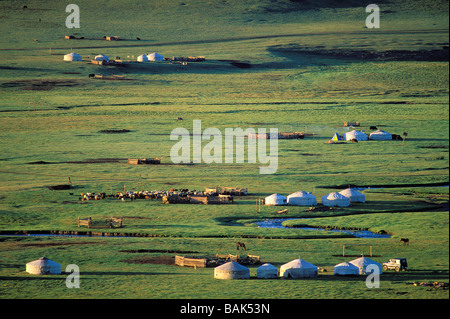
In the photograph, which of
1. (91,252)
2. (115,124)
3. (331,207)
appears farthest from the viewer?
(115,124)

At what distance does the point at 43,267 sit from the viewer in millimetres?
51406

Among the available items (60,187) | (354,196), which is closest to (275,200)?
(354,196)

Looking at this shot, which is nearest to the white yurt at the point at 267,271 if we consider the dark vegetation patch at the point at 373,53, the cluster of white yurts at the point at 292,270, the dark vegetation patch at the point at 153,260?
the cluster of white yurts at the point at 292,270

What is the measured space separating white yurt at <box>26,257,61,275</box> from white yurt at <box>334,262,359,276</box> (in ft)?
55.1

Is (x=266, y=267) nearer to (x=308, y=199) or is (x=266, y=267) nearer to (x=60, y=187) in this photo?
(x=308, y=199)

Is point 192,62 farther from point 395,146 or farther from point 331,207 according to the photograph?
point 331,207

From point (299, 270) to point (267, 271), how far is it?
1887 millimetres

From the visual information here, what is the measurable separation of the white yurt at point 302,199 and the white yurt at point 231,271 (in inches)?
929

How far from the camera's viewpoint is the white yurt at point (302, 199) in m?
Answer: 74.1

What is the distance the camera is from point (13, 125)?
121000mm

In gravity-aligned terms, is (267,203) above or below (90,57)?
below

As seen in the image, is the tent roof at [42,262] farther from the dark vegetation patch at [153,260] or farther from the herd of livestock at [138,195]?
the herd of livestock at [138,195]

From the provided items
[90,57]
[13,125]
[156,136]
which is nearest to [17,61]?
[90,57]
